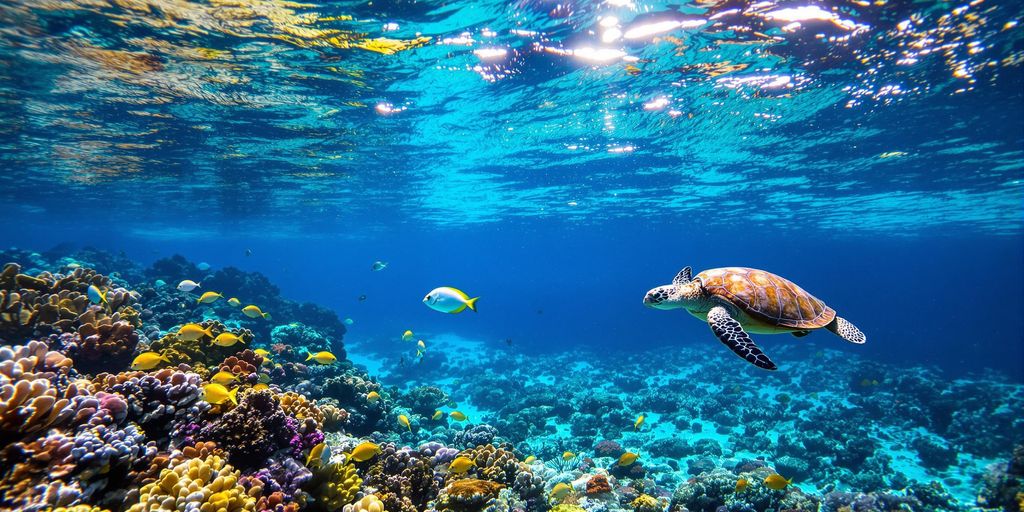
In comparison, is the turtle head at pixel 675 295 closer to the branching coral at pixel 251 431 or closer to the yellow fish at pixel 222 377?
the branching coral at pixel 251 431

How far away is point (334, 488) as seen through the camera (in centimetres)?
439

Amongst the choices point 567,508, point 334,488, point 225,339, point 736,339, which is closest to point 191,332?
point 225,339

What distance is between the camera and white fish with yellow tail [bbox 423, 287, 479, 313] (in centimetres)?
764

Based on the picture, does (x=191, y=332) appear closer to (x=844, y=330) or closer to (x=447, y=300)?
(x=447, y=300)

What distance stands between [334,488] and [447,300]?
3.80 meters

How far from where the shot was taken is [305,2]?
29.2 ft

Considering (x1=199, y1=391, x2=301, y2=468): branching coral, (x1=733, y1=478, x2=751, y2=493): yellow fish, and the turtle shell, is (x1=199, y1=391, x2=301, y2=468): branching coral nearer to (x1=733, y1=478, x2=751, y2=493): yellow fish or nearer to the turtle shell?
the turtle shell

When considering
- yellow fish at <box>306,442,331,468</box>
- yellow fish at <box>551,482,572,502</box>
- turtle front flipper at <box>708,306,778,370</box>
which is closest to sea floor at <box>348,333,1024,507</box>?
yellow fish at <box>551,482,572,502</box>

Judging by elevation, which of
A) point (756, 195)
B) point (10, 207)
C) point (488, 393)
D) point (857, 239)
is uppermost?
point (10, 207)

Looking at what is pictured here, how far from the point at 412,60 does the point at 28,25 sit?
8.90 metres

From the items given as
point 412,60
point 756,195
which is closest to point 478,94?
point 412,60

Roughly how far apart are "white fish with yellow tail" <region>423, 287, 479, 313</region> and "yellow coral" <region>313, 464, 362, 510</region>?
3469mm

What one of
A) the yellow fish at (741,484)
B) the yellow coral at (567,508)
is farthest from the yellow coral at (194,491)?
the yellow fish at (741,484)

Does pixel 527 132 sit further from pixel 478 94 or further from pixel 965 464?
pixel 965 464
